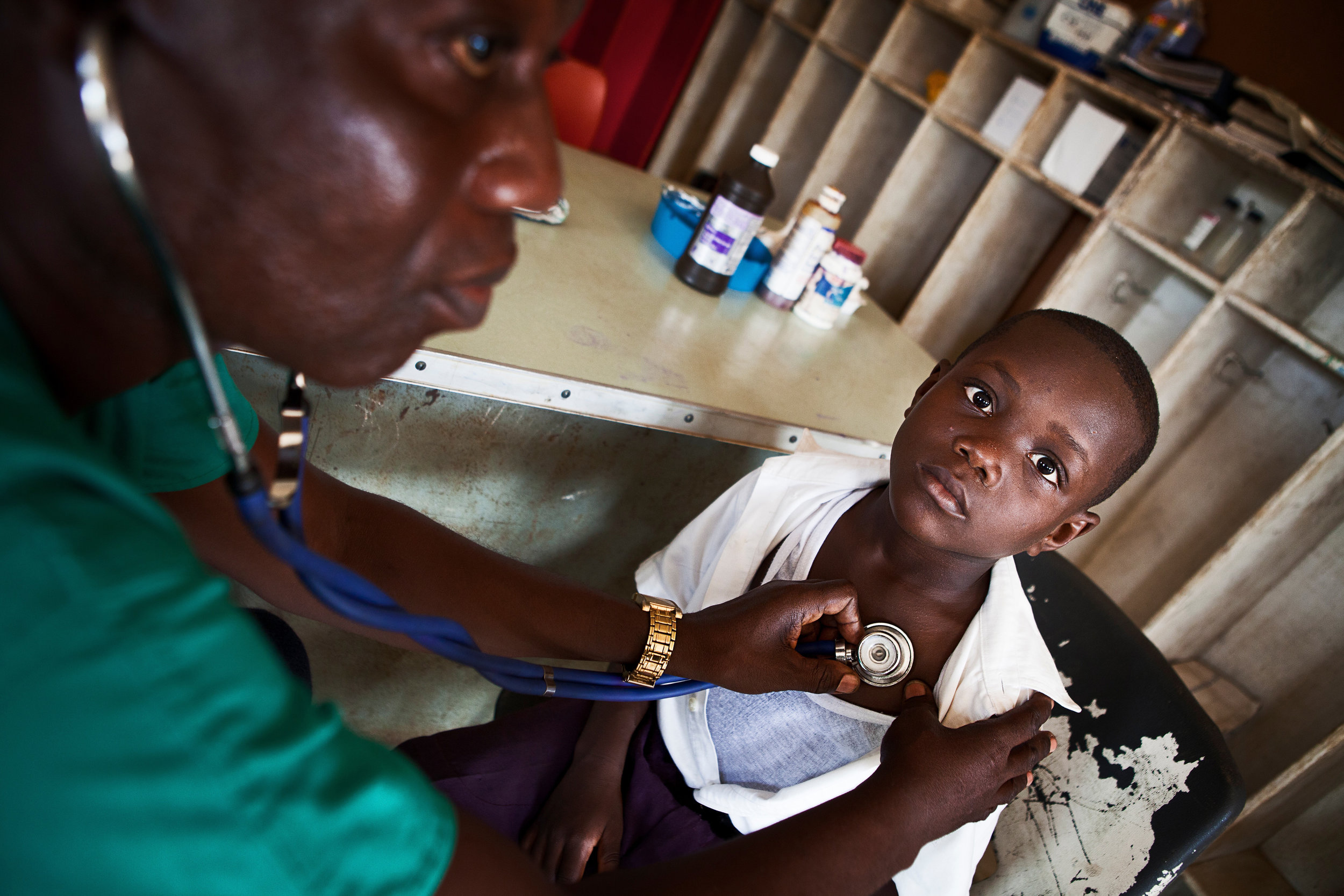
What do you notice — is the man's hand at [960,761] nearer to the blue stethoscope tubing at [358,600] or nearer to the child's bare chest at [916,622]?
the child's bare chest at [916,622]

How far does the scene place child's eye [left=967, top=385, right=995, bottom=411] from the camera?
1230mm

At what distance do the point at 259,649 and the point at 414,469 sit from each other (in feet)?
3.84

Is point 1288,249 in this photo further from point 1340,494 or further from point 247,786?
point 247,786

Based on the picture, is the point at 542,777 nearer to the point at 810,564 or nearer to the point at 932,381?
the point at 810,564

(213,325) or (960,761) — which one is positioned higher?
(213,325)

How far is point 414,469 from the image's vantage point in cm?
160

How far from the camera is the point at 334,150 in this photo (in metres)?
0.44

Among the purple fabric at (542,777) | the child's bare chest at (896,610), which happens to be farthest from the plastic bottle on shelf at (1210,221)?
the purple fabric at (542,777)

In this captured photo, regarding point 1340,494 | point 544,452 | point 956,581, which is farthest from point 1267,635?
point 544,452

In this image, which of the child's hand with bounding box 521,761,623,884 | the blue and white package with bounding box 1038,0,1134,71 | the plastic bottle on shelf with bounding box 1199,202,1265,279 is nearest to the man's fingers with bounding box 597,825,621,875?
the child's hand with bounding box 521,761,623,884

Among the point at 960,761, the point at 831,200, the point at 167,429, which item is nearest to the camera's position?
the point at 167,429

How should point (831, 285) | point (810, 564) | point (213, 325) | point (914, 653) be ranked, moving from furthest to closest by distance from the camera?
1. point (831, 285)
2. point (810, 564)
3. point (914, 653)
4. point (213, 325)

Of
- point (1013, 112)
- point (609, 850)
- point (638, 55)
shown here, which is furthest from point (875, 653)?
point (638, 55)

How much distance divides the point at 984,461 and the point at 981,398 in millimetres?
126
